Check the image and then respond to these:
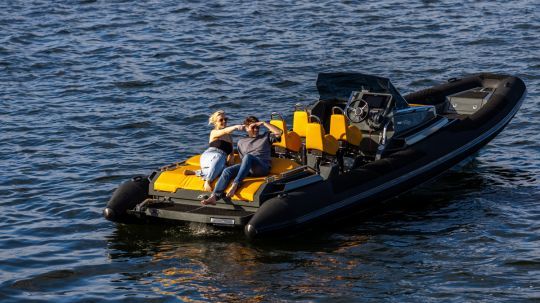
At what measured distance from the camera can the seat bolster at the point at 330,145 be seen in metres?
16.9

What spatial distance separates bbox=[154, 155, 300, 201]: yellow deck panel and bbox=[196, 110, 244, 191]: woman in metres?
0.13

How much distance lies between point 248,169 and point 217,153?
0.63 metres

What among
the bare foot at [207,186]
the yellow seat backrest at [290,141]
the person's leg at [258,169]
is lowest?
the bare foot at [207,186]

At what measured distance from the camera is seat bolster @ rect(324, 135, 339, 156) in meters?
16.9

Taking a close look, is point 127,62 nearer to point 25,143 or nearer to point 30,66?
point 30,66

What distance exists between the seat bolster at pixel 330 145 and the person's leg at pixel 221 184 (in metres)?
1.81

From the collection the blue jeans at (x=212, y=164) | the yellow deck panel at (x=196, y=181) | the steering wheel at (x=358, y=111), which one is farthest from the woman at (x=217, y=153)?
the steering wheel at (x=358, y=111)

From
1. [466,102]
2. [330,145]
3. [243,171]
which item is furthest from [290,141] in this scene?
[466,102]

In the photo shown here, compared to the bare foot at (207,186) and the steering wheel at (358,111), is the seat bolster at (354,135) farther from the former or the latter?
the bare foot at (207,186)

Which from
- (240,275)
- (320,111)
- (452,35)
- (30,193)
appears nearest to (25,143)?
(30,193)

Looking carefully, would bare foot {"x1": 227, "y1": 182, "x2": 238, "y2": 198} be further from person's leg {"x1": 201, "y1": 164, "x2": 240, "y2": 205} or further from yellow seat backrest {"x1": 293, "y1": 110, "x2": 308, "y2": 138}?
yellow seat backrest {"x1": 293, "y1": 110, "x2": 308, "y2": 138}

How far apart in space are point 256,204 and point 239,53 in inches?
560

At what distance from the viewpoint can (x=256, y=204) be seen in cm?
1550

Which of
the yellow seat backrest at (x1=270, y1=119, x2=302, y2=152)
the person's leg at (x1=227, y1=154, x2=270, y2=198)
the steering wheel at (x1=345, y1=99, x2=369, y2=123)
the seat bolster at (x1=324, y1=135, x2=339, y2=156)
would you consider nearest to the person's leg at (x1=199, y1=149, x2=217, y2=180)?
the person's leg at (x1=227, y1=154, x2=270, y2=198)
